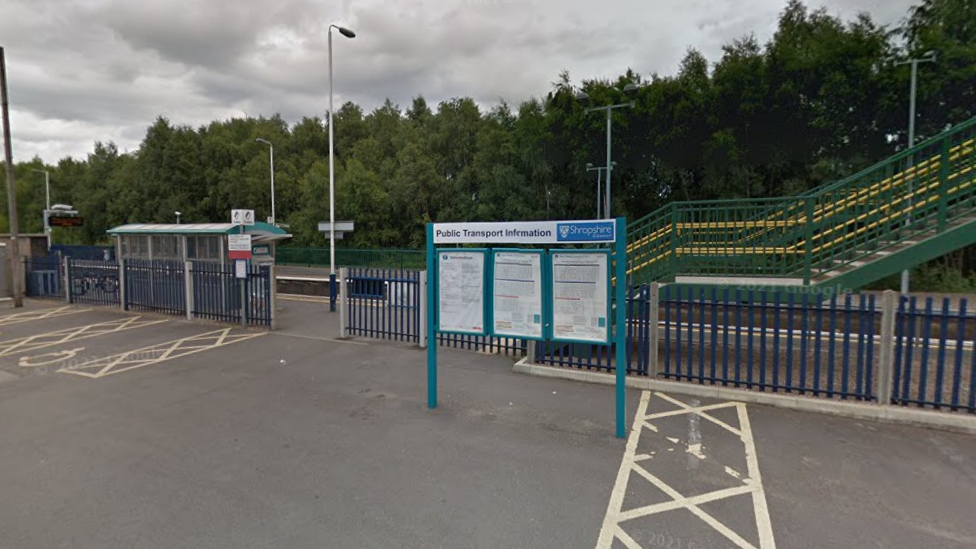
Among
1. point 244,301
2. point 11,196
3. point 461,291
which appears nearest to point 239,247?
point 244,301

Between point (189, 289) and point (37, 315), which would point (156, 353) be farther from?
point (37, 315)

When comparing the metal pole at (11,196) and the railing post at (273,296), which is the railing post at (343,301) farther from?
the metal pole at (11,196)

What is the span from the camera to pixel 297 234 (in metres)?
39.5

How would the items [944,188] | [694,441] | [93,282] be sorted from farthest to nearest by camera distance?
[93,282], [944,188], [694,441]

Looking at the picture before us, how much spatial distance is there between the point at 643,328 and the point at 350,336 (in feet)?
19.5

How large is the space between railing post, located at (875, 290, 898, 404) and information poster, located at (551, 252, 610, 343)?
3134 mm

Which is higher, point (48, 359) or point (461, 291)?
point (461, 291)

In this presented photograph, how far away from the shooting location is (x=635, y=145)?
2769 centimetres

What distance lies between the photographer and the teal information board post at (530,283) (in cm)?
454

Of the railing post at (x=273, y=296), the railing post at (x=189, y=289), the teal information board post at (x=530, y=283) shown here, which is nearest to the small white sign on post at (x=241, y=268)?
the railing post at (x=273, y=296)

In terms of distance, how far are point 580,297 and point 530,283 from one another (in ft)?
1.95

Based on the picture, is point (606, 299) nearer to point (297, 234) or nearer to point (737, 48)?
point (737, 48)

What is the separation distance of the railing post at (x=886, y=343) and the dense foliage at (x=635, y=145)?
20.8 metres

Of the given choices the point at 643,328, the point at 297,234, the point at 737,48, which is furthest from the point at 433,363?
the point at 297,234
